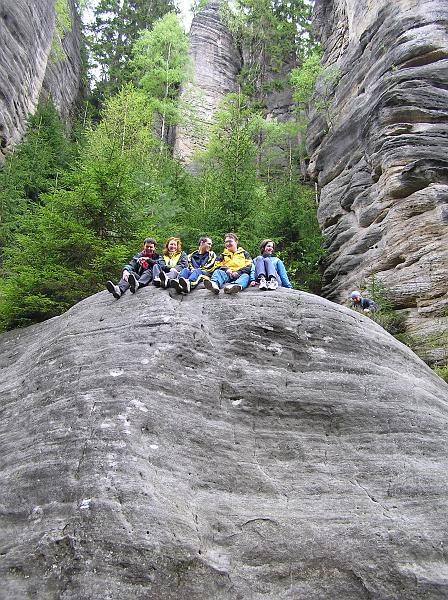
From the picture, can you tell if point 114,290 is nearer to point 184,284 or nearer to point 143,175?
point 184,284

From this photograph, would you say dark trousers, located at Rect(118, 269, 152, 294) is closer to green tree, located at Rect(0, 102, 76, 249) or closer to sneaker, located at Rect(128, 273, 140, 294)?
sneaker, located at Rect(128, 273, 140, 294)

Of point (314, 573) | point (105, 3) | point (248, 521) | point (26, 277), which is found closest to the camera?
point (314, 573)

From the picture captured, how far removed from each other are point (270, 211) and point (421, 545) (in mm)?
13538

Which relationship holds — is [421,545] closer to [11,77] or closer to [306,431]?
[306,431]

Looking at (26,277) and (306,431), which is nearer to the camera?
(306,431)

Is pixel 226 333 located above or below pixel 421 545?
above

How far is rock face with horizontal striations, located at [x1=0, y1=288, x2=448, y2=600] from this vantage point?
14.6ft

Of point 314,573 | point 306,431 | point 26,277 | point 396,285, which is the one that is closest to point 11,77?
point 26,277

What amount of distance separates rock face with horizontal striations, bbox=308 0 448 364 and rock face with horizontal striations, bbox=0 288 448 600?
6.84m

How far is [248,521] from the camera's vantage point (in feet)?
16.2

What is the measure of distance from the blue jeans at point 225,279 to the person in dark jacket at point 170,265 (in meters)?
0.61

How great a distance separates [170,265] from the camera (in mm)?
8695

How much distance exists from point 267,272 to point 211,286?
1.12 metres

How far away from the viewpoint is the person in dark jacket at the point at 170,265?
7840 millimetres
